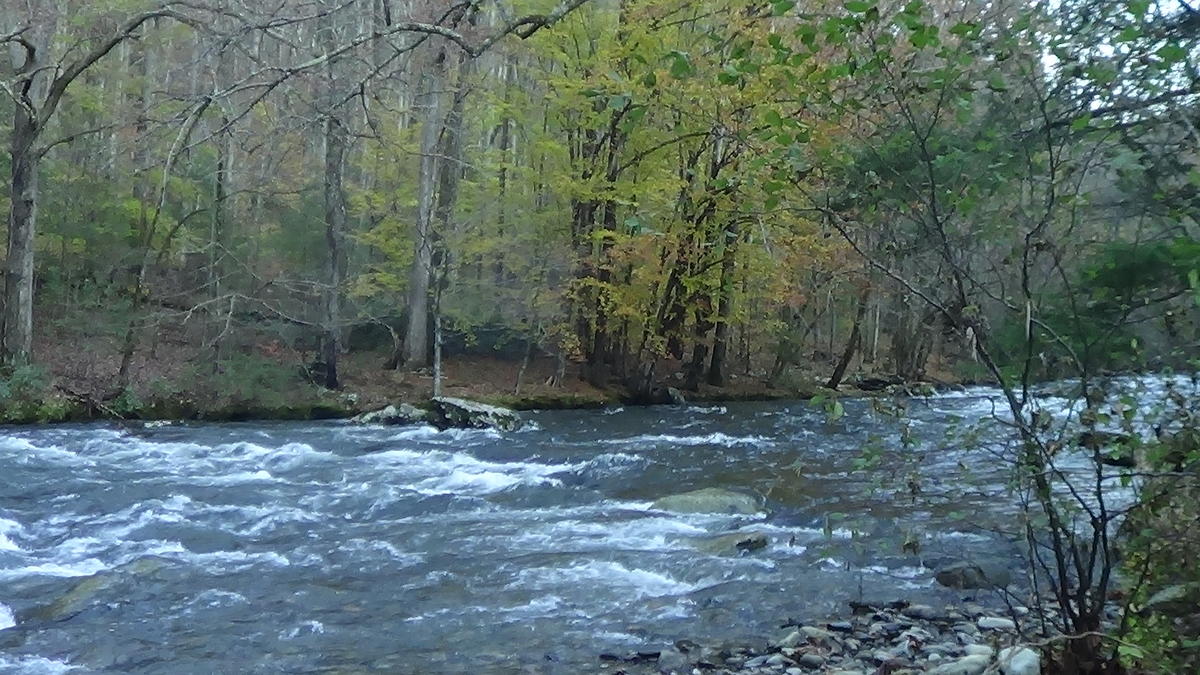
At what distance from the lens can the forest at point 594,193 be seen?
452cm

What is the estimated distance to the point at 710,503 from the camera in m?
11.7

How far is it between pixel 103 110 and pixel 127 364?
8736mm

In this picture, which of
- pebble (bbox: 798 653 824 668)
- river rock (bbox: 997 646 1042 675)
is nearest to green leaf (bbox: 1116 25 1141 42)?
river rock (bbox: 997 646 1042 675)

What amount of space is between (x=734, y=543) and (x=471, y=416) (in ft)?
34.0

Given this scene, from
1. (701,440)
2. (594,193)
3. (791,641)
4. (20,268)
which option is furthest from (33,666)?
(594,193)

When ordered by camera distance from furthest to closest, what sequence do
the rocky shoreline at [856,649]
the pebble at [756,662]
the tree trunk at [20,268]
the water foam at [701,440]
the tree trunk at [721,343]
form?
1. the tree trunk at [721,343]
2. the tree trunk at [20,268]
3. the water foam at [701,440]
4. the pebble at [756,662]
5. the rocky shoreline at [856,649]

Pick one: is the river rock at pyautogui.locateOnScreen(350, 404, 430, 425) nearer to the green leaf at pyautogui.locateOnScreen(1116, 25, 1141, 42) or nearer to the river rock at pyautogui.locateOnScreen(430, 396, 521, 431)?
the river rock at pyautogui.locateOnScreen(430, 396, 521, 431)

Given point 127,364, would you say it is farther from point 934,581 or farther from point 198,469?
point 934,581

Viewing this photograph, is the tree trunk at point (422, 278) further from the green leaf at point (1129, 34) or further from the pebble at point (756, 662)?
the green leaf at point (1129, 34)

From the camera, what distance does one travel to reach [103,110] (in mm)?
25156

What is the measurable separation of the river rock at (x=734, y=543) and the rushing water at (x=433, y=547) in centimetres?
16

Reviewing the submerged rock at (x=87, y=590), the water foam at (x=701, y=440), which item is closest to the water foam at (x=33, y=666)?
the submerged rock at (x=87, y=590)

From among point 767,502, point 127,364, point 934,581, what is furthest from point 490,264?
point 934,581

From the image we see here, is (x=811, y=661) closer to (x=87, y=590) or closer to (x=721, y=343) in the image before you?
(x=87, y=590)
